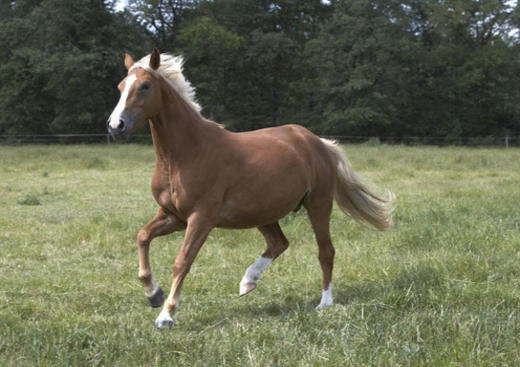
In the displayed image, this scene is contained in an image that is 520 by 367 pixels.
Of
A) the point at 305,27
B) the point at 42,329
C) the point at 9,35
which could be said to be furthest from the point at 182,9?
the point at 42,329

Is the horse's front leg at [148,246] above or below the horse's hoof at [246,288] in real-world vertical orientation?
above

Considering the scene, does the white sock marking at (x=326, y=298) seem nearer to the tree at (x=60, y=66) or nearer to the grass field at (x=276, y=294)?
the grass field at (x=276, y=294)

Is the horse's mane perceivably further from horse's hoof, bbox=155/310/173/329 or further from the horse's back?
horse's hoof, bbox=155/310/173/329

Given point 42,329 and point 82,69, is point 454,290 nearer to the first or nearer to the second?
point 42,329

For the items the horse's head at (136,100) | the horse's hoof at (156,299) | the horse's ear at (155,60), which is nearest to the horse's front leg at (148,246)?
the horse's hoof at (156,299)

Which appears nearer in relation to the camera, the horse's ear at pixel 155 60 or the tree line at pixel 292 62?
the horse's ear at pixel 155 60

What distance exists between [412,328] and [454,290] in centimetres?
109

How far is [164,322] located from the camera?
3.83 m

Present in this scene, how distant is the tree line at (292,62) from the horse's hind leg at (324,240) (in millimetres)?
31098

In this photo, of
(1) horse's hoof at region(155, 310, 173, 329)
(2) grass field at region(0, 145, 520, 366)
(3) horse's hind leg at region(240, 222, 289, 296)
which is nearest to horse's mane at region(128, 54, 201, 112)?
(3) horse's hind leg at region(240, 222, 289, 296)

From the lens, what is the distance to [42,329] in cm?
353

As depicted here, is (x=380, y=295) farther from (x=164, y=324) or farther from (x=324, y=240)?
(x=164, y=324)

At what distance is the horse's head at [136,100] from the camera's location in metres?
3.72

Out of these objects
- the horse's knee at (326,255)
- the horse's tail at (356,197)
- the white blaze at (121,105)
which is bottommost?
the horse's knee at (326,255)
